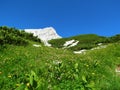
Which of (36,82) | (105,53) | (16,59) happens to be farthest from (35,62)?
(36,82)

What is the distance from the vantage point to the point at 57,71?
14.0m

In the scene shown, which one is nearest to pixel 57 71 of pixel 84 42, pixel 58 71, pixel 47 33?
pixel 58 71

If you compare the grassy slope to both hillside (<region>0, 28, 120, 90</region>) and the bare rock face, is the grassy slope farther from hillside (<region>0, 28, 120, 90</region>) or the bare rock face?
the bare rock face

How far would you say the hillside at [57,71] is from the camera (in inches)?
353

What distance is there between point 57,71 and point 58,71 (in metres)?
0.05

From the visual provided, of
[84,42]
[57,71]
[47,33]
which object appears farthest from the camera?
[47,33]

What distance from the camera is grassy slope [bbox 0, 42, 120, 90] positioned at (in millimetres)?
9086

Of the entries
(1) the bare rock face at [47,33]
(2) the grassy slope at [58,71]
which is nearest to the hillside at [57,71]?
(2) the grassy slope at [58,71]

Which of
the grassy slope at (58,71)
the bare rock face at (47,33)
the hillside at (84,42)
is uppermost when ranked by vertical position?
the bare rock face at (47,33)

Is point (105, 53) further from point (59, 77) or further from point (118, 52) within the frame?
point (59, 77)

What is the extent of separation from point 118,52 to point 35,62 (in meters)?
8.63

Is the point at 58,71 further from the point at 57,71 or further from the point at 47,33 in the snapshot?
the point at 47,33

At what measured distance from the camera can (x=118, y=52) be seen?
77.7 ft

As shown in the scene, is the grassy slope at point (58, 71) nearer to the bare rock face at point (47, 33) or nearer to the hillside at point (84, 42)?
the hillside at point (84, 42)
